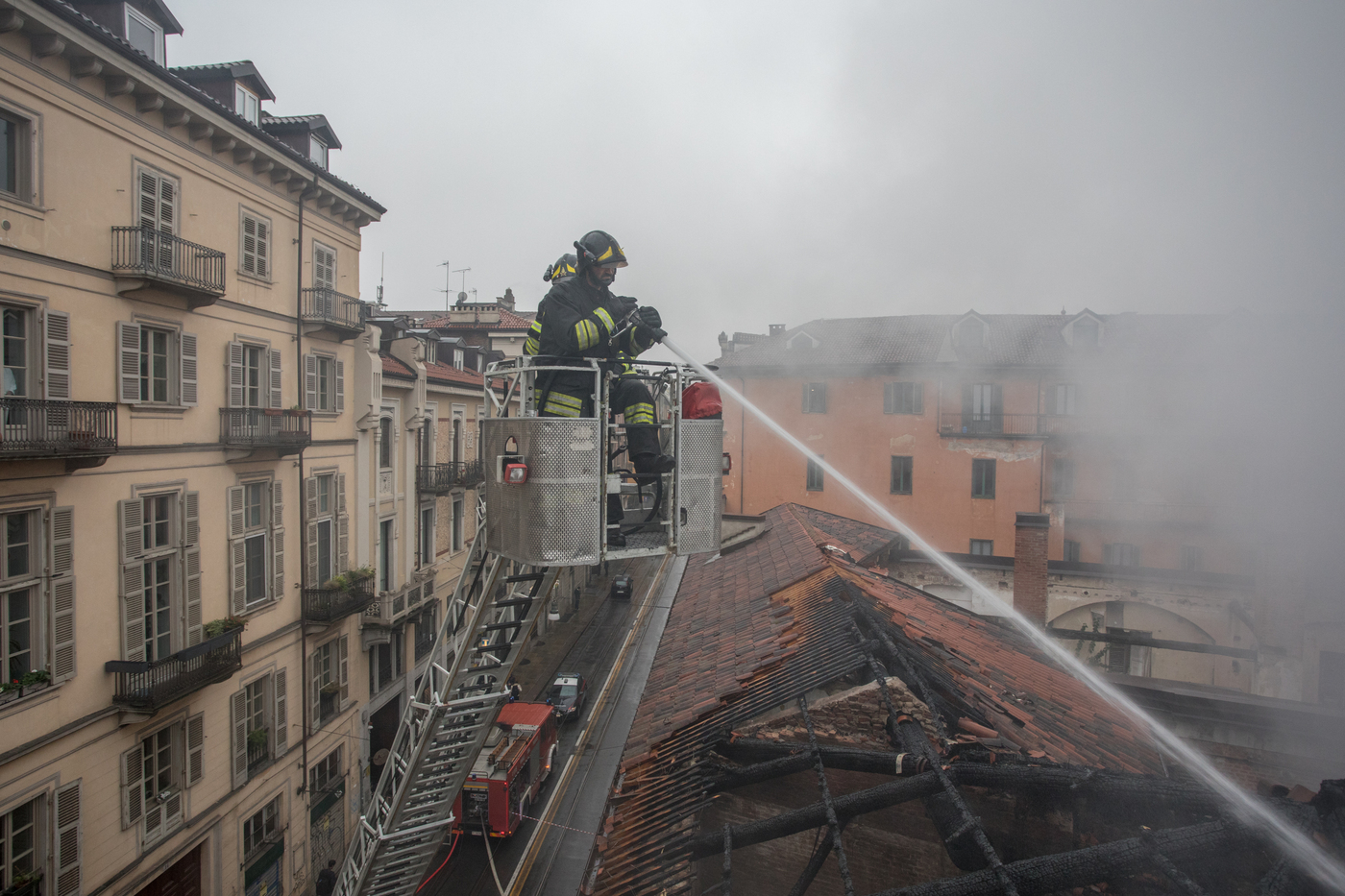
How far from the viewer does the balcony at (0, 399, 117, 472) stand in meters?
7.95

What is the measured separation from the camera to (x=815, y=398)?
29641mm

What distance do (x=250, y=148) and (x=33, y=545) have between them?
742 centimetres

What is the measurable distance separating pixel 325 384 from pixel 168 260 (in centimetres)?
474

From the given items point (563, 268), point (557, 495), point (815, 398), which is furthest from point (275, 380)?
point (815, 398)

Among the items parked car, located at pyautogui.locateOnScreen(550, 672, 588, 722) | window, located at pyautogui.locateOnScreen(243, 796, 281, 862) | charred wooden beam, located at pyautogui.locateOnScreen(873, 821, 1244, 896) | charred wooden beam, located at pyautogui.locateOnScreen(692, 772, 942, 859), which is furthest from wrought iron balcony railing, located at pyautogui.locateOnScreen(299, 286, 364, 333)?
charred wooden beam, located at pyautogui.locateOnScreen(873, 821, 1244, 896)

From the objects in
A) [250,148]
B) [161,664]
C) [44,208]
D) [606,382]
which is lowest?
[161,664]

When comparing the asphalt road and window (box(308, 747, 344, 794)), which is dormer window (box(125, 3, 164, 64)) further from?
the asphalt road

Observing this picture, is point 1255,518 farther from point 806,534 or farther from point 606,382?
point 606,382

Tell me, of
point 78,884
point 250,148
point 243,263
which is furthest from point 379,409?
point 78,884

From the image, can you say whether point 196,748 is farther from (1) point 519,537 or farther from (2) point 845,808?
(2) point 845,808

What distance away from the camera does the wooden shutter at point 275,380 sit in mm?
13180

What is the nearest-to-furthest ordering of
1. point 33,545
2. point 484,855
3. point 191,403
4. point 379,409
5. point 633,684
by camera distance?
point 33,545 < point 191,403 < point 484,855 < point 379,409 < point 633,684

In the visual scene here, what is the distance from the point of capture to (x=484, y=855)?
14.6 meters

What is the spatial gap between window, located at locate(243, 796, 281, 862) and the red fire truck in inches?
130
